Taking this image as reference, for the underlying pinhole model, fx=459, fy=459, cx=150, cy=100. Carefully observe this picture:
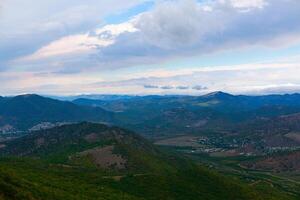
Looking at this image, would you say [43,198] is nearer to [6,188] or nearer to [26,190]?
[26,190]

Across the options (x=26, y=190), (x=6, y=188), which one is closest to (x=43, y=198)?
(x=26, y=190)

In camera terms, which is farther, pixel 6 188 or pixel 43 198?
pixel 43 198

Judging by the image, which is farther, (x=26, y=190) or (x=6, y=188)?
(x=26, y=190)
